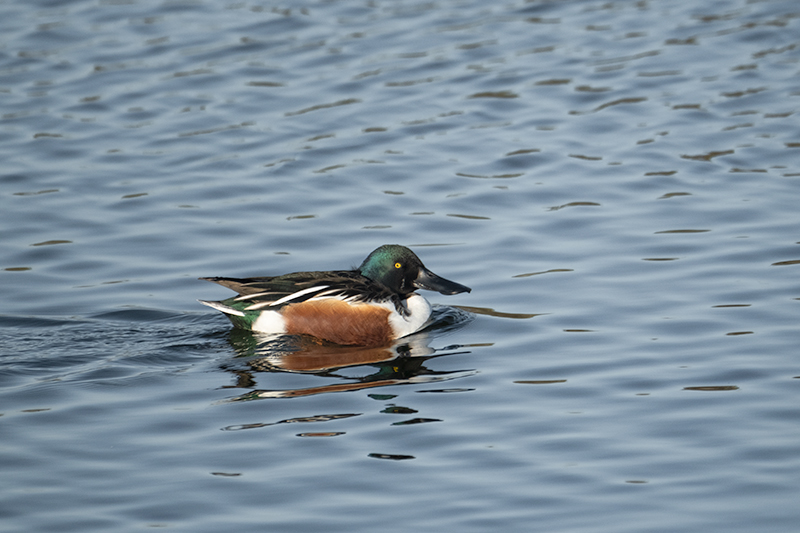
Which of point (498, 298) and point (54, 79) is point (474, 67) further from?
point (498, 298)

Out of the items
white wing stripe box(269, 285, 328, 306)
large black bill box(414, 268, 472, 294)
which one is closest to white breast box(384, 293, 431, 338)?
large black bill box(414, 268, 472, 294)

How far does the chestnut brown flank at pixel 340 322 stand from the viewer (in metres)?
8.41

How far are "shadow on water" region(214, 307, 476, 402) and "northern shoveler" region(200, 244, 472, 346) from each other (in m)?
0.09

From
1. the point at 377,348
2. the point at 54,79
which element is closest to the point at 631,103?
the point at 377,348

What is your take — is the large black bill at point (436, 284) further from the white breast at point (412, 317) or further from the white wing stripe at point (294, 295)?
the white wing stripe at point (294, 295)

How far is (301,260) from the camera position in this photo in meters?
9.66

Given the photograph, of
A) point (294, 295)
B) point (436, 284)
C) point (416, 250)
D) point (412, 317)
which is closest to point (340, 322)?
point (294, 295)

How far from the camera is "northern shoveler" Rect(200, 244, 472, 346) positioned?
332 inches

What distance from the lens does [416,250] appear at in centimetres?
991

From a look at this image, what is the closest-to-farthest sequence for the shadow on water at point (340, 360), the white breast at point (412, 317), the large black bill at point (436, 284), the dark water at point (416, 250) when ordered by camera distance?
the dark water at point (416, 250), the shadow on water at point (340, 360), the white breast at point (412, 317), the large black bill at point (436, 284)

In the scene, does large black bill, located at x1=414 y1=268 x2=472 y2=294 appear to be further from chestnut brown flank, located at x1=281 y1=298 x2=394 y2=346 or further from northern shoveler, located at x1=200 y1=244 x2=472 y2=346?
chestnut brown flank, located at x1=281 y1=298 x2=394 y2=346

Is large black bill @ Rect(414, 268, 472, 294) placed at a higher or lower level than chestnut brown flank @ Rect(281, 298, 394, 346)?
higher

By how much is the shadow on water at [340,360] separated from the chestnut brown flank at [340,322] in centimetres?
8

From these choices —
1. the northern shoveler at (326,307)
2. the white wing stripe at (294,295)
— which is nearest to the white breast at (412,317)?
the northern shoveler at (326,307)
